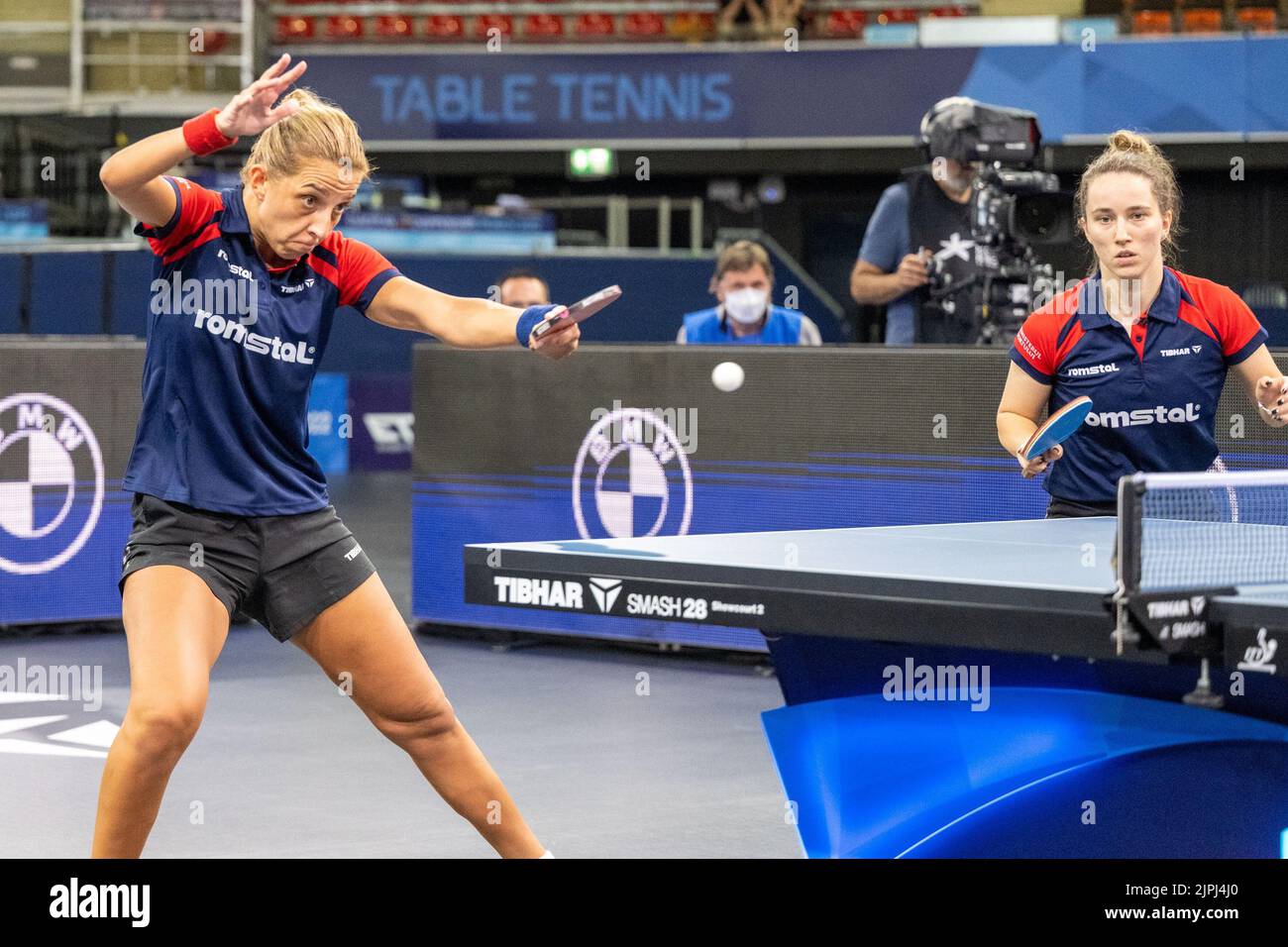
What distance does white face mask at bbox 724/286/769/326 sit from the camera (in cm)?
766

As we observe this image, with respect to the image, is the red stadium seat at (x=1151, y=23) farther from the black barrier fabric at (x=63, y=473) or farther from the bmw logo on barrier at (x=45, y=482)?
the bmw logo on barrier at (x=45, y=482)

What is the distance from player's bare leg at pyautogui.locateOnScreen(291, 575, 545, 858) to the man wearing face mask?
13.8 feet

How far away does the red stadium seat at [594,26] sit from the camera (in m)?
19.0

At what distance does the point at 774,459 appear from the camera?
22.7 feet

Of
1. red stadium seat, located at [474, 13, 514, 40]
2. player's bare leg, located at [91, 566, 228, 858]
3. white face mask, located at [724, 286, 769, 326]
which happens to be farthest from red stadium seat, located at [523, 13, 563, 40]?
player's bare leg, located at [91, 566, 228, 858]

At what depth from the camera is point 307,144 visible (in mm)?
3309

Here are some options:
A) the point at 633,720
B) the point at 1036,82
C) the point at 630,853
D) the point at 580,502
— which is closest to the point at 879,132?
the point at 1036,82

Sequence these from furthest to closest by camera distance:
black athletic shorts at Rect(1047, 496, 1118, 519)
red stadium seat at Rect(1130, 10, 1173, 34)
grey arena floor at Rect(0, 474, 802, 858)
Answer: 1. red stadium seat at Rect(1130, 10, 1173, 34)
2. grey arena floor at Rect(0, 474, 802, 858)
3. black athletic shorts at Rect(1047, 496, 1118, 519)

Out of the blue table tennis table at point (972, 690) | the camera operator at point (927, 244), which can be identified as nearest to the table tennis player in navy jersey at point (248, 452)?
the blue table tennis table at point (972, 690)

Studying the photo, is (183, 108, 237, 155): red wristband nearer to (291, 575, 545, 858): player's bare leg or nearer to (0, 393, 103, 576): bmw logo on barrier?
(291, 575, 545, 858): player's bare leg

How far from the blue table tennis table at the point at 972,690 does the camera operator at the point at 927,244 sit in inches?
141

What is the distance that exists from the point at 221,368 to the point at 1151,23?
15373 mm

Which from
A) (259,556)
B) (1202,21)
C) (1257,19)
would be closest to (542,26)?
(1202,21)
